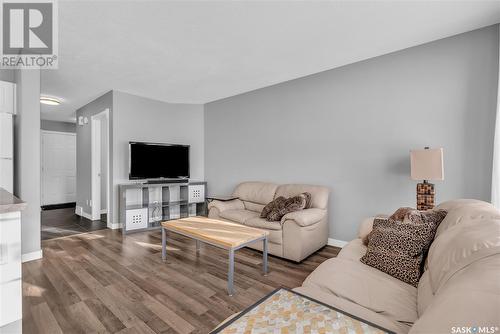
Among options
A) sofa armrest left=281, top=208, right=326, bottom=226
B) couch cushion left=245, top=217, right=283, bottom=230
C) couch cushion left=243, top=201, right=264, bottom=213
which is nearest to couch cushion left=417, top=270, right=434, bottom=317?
sofa armrest left=281, top=208, right=326, bottom=226

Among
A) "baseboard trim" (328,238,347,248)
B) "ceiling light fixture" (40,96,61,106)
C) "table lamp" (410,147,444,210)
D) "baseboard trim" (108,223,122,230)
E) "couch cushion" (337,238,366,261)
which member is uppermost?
"ceiling light fixture" (40,96,61,106)

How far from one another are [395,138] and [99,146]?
5.45 meters

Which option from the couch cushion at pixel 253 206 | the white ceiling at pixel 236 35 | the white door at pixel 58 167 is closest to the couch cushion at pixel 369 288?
the white ceiling at pixel 236 35

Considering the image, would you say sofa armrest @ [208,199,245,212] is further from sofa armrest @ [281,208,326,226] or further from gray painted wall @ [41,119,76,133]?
gray painted wall @ [41,119,76,133]

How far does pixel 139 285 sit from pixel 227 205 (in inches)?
70.3

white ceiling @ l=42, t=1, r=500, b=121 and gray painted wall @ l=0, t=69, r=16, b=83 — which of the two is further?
gray painted wall @ l=0, t=69, r=16, b=83

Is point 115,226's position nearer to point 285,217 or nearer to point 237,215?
point 237,215

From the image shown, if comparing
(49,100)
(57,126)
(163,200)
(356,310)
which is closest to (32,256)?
(163,200)

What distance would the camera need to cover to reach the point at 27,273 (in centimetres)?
255

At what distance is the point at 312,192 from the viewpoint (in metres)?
3.38

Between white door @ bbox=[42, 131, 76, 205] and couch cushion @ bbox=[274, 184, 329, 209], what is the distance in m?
6.46

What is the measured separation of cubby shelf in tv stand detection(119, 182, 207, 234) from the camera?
Result: 4129 millimetres

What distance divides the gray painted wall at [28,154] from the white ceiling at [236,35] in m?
0.55

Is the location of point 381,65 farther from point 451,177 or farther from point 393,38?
point 451,177
